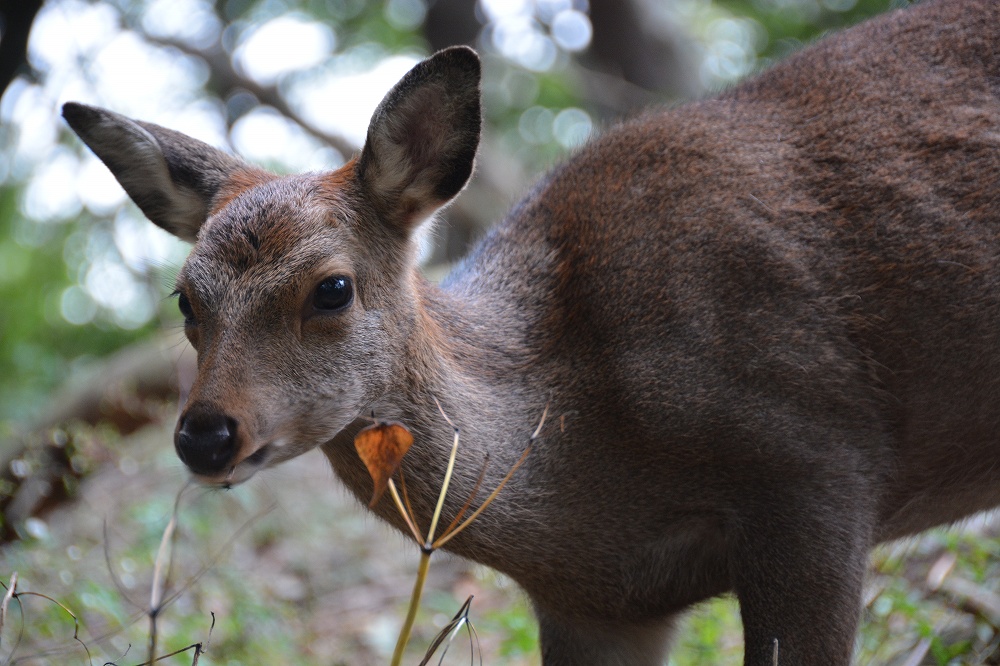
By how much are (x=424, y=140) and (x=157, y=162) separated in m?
1.22

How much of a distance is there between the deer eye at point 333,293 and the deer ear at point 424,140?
51cm

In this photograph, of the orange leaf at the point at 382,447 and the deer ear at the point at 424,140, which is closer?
the orange leaf at the point at 382,447

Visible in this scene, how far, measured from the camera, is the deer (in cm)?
377

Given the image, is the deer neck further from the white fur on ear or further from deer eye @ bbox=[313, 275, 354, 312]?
the white fur on ear

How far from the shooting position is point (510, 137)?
16.0 m

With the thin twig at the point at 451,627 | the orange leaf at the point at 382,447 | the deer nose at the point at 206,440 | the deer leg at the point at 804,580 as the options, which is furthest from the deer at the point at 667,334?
the thin twig at the point at 451,627

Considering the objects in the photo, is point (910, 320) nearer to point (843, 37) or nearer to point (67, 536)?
point (843, 37)

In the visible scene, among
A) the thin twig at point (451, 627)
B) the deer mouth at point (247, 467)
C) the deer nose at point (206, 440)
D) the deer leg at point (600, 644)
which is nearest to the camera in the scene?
the thin twig at point (451, 627)

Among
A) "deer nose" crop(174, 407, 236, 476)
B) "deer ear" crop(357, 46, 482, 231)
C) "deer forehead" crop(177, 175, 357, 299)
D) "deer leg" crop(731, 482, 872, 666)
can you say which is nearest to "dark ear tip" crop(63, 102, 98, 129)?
"deer forehead" crop(177, 175, 357, 299)

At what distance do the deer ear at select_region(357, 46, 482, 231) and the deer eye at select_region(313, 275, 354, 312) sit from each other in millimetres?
505

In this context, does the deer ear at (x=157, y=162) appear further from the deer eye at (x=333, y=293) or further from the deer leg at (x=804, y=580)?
the deer leg at (x=804, y=580)

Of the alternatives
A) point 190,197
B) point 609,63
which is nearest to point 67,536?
point 190,197

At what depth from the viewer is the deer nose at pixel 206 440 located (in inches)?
131

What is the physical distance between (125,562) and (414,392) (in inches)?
129
